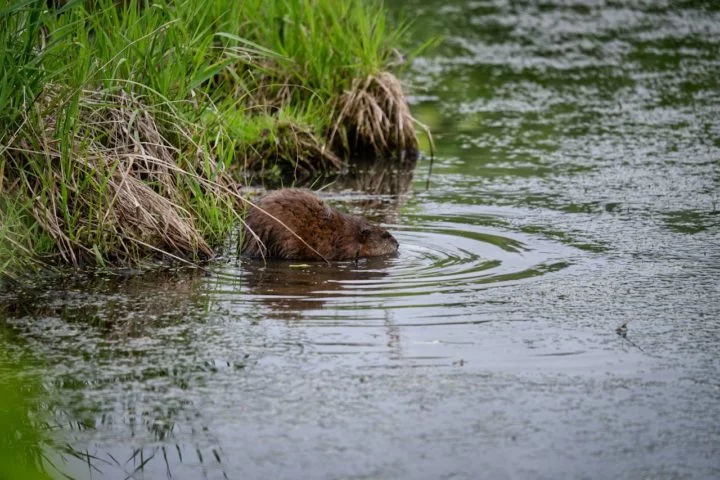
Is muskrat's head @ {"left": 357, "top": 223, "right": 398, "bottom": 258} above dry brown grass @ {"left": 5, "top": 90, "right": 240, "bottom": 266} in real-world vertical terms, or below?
below

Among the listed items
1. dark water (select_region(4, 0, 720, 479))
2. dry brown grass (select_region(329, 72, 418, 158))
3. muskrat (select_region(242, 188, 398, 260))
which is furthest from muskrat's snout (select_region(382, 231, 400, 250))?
dry brown grass (select_region(329, 72, 418, 158))

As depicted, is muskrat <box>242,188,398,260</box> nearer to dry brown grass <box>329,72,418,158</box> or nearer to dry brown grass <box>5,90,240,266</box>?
dry brown grass <box>5,90,240,266</box>

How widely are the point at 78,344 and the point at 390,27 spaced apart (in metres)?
9.94

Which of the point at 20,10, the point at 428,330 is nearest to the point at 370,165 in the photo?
the point at 20,10

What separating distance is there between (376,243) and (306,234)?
15.2 inches

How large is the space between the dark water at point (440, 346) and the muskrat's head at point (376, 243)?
11 centimetres

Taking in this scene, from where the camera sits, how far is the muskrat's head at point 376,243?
21.2 ft

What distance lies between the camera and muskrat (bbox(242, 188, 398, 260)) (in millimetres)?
6484

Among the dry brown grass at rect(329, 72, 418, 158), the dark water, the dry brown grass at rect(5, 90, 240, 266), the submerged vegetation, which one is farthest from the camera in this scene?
the dry brown grass at rect(329, 72, 418, 158)

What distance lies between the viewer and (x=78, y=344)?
4.81 meters

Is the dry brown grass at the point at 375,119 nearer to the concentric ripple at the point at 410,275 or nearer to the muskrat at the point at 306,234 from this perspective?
the concentric ripple at the point at 410,275

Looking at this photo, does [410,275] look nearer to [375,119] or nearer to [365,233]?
[365,233]

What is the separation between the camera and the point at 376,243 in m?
6.47

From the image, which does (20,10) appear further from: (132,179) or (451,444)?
(451,444)
